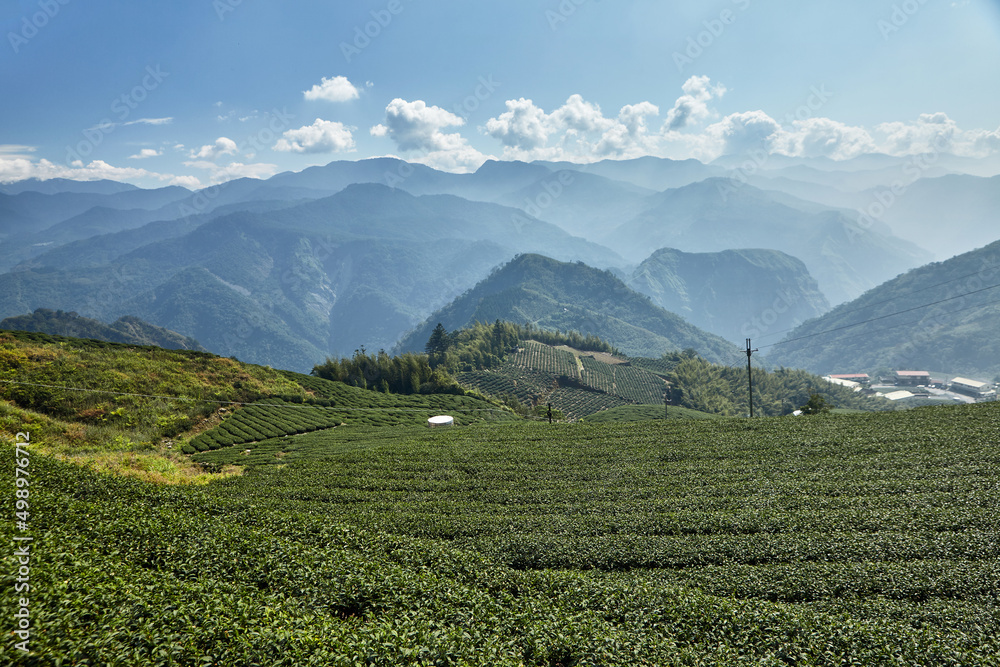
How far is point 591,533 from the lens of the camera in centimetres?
2016

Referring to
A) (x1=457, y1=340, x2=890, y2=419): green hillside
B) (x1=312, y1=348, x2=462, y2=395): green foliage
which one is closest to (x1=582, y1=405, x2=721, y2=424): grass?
(x1=457, y1=340, x2=890, y2=419): green hillside

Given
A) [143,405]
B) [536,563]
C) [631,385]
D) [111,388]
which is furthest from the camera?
[631,385]

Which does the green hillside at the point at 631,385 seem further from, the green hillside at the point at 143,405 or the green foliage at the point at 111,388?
the green foliage at the point at 111,388

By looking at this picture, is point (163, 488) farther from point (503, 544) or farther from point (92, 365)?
point (92, 365)

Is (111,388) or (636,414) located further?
(636,414)

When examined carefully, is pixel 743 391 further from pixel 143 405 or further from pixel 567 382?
pixel 143 405

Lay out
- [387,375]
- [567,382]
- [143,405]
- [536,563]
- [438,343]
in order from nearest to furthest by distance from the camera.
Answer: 1. [536,563]
2. [143,405]
3. [387,375]
4. [567,382]
5. [438,343]

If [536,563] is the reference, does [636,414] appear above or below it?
below

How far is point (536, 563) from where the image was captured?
57.8 feet

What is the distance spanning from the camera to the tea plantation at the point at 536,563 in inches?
377

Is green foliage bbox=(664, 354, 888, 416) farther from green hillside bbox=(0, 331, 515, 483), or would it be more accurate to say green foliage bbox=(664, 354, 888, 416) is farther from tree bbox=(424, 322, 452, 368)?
green hillside bbox=(0, 331, 515, 483)

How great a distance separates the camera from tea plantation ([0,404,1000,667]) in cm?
957

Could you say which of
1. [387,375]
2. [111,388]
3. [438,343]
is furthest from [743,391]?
[111,388]

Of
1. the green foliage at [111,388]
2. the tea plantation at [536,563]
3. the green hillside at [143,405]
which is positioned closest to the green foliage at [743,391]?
the green hillside at [143,405]
